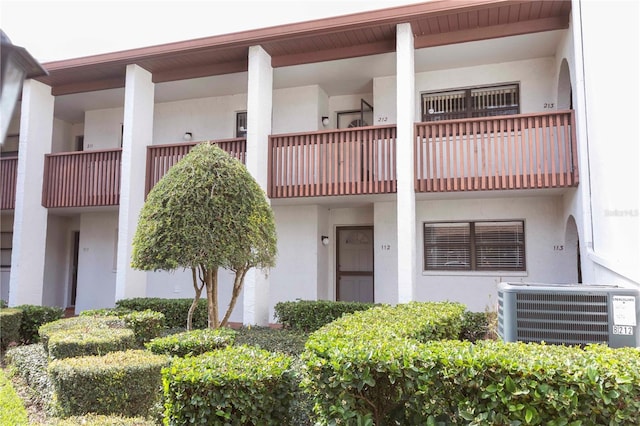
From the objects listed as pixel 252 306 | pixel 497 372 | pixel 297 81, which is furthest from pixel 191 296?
pixel 497 372

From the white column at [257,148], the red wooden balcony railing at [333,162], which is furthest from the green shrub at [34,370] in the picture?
the red wooden balcony railing at [333,162]

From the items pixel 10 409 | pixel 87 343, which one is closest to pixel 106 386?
pixel 87 343

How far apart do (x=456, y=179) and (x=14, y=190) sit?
37.6ft

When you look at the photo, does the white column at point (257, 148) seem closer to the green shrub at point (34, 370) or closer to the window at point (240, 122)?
the window at point (240, 122)

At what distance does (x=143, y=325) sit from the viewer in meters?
7.58

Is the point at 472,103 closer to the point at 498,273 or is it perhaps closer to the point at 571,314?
the point at 498,273

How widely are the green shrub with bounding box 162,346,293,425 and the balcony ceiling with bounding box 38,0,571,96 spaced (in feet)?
26.6

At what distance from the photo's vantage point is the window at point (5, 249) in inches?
628

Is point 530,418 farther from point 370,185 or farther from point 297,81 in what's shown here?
point 297,81

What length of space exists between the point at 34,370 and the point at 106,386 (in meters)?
2.59

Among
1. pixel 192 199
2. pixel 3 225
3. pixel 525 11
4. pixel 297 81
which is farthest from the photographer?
pixel 3 225

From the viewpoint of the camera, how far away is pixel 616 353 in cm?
329

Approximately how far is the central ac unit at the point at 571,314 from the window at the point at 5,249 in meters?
16.7

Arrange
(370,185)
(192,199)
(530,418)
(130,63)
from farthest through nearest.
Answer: (130,63)
(370,185)
(192,199)
(530,418)
